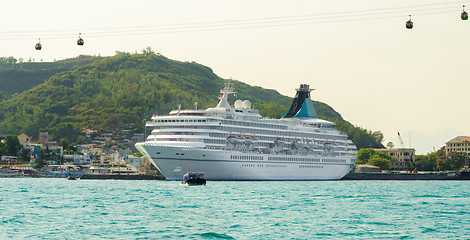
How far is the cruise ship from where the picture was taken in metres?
118

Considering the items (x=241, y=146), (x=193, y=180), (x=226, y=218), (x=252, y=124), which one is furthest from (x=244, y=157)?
(x=226, y=218)

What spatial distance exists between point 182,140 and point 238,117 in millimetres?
15746

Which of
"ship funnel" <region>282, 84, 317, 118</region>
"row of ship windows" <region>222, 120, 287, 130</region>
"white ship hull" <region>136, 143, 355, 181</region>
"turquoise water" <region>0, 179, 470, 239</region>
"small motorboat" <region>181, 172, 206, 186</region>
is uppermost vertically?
"ship funnel" <region>282, 84, 317, 118</region>

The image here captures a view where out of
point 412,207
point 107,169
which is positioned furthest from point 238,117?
point 412,207

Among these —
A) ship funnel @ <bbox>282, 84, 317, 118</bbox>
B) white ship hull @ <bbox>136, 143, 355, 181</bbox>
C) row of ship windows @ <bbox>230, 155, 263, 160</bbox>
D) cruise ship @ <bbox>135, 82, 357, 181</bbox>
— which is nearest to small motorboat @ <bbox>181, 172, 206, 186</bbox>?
white ship hull @ <bbox>136, 143, 355, 181</bbox>

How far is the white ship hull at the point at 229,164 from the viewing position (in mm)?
116750

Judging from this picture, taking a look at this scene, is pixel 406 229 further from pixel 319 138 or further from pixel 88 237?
pixel 319 138

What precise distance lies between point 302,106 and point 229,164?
51329mm

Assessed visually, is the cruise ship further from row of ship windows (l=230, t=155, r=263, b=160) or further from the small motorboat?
the small motorboat

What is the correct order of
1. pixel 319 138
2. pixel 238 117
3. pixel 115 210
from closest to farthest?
1. pixel 115 210
2. pixel 238 117
3. pixel 319 138

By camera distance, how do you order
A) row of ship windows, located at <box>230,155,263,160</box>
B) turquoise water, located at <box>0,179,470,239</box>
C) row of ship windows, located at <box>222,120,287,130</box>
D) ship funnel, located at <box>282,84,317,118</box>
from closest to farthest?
1. turquoise water, located at <box>0,179,470,239</box>
2. row of ship windows, located at <box>230,155,263,160</box>
3. row of ship windows, located at <box>222,120,287,130</box>
4. ship funnel, located at <box>282,84,317,118</box>

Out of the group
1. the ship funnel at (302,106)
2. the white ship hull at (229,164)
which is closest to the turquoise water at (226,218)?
the white ship hull at (229,164)

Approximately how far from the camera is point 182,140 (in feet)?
397

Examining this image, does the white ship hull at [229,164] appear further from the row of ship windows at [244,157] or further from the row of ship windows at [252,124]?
the row of ship windows at [252,124]
